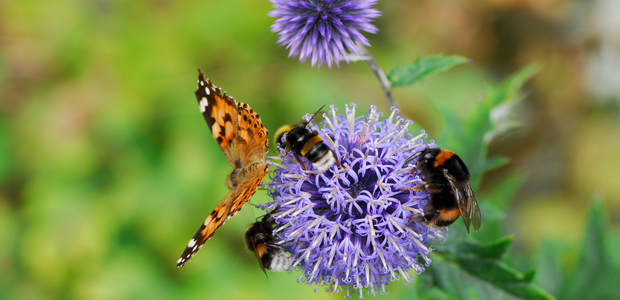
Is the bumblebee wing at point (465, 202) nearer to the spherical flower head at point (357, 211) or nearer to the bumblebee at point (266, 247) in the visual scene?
the spherical flower head at point (357, 211)

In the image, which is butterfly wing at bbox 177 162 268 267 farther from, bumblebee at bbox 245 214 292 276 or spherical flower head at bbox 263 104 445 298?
bumblebee at bbox 245 214 292 276

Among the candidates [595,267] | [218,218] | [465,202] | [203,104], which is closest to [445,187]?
[465,202]

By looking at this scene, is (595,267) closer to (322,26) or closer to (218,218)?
(322,26)

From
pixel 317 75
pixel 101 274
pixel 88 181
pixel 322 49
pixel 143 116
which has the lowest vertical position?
pixel 101 274

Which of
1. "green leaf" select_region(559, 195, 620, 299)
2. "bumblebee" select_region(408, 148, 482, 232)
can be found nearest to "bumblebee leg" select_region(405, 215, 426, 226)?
"bumblebee" select_region(408, 148, 482, 232)

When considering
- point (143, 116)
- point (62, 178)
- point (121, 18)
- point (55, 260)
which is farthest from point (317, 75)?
point (55, 260)

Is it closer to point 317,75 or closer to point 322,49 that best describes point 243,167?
point 322,49
